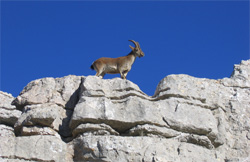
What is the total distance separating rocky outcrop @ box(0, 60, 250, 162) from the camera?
1255cm

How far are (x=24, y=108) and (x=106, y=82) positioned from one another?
2.69 metres

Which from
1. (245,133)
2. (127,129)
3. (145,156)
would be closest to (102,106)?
(127,129)

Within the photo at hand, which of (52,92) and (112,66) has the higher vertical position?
(112,66)

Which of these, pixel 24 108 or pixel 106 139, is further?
pixel 24 108

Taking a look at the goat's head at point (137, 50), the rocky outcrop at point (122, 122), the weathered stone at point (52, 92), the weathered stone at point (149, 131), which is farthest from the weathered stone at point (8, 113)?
the goat's head at point (137, 50)

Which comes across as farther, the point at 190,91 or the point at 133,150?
the point at 190,91

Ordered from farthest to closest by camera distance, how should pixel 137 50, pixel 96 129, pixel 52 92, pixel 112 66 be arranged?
pixel 137 50, pixel 112 66, pixel 52 92, pixel 96 129

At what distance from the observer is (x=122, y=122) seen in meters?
13.1

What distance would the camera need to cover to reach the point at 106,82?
47.2ft

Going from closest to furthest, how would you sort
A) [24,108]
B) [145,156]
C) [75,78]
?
[145,156] < [24,108] < [75,78]

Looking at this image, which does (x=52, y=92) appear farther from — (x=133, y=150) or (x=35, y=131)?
(x=133, y=150)

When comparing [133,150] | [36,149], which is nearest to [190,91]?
[133,150]

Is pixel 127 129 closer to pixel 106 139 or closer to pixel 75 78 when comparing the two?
pixel 106 139

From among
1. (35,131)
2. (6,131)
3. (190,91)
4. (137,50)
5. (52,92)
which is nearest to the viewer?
(35,131)
